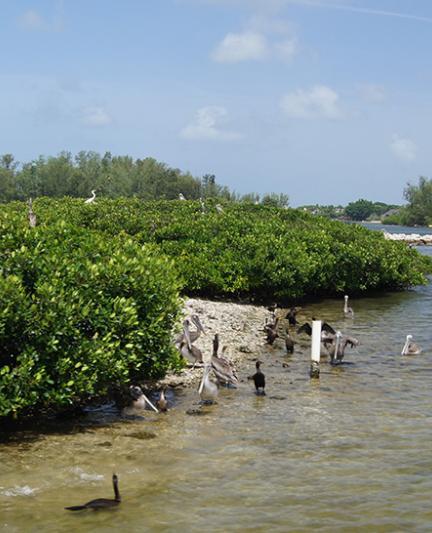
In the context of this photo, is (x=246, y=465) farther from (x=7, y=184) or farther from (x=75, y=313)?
(x=7, y=184)

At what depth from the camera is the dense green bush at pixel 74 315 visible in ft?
36.7

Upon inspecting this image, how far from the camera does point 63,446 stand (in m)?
11.4

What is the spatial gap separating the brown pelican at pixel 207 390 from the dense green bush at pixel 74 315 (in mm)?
622

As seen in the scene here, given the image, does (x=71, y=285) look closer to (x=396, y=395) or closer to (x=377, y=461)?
(x=377, y=461)

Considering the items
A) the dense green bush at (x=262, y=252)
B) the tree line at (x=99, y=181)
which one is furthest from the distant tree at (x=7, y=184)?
the dense green bush at (x=262, y=252)

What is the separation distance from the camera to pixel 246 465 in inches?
434

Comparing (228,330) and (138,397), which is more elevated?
(228,330)

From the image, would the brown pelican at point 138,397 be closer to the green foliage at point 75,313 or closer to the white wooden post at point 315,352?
the green foliage at point 75,313

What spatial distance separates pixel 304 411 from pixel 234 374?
214cm

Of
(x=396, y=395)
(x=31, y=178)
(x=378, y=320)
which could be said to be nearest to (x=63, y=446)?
(x=396, y=395)

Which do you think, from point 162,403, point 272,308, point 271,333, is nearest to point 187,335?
point 162,403

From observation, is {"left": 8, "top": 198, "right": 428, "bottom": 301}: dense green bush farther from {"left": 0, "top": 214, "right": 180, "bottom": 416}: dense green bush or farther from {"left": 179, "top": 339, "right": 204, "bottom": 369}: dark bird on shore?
{"left": 0, "top": 214, "right": 180, "bottom": 416}: dense green bush

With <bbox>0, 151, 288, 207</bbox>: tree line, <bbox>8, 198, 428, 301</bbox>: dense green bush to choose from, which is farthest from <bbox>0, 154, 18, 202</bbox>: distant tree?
<bbox>8, 198, 428, 301</bbox>: dense green bush

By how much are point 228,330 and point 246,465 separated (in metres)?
10.1
